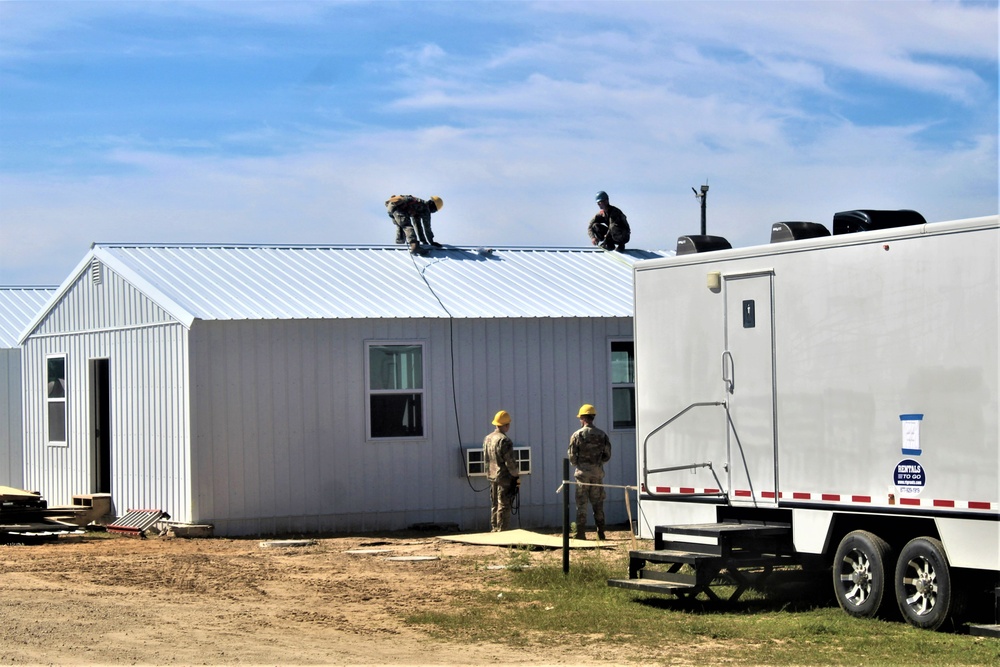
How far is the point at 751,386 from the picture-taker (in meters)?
12.3

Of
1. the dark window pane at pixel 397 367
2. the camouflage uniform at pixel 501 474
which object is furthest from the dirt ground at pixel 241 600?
the dark window pane at pixel 397 367

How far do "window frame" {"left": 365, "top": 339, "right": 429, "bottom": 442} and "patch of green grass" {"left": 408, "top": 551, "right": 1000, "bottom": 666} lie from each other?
6.25 m

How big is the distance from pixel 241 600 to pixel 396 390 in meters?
7.42

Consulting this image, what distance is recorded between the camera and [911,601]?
10.8 metres

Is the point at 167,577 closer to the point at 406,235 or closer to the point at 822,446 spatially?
the point at 822,446

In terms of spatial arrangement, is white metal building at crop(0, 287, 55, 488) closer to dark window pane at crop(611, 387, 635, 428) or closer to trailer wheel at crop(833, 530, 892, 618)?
dark window pane at crop(611, 387, 635, 428)

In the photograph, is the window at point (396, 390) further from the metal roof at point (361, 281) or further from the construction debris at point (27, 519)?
the construction debris at point (27, 519)

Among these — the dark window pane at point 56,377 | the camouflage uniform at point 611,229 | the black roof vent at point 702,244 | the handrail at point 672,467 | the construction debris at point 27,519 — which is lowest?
the construction debris at point 27,519

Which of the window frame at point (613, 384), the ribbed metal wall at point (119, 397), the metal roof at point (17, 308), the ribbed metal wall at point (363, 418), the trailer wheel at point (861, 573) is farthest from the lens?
the metal roof at point (17, 308)

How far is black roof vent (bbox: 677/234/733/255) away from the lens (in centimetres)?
1322

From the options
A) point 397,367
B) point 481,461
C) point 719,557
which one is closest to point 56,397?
point 397,367

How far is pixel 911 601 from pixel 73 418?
47.6 ft

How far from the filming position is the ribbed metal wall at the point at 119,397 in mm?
18719

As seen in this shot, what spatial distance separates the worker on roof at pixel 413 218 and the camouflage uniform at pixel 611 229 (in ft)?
10.6
